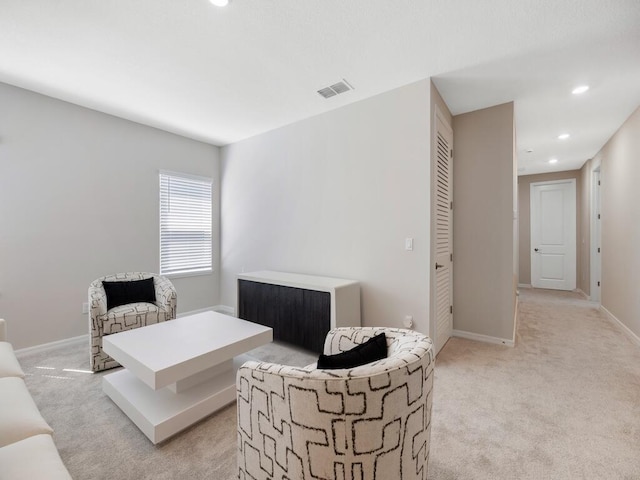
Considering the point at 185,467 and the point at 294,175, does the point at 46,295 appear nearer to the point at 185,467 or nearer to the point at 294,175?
the point at 185,467

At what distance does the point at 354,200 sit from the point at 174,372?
2.33 meters

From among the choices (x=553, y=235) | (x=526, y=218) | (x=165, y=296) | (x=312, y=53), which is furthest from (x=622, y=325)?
(x=165, y=296)

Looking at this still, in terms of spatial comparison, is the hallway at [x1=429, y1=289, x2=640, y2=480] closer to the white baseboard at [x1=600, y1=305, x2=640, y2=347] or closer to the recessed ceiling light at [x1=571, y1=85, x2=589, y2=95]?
the white baseboard at [x1=600, y1=305, x2=640, y2=347]

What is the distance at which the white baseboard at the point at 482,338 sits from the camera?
10.4ft

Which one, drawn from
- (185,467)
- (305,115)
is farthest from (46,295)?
(305,115)

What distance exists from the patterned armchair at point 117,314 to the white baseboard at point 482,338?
10.7 feet

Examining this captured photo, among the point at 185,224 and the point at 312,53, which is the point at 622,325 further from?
the point at 185,224

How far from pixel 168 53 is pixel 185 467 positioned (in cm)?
291

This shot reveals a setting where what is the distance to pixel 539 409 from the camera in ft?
6.66

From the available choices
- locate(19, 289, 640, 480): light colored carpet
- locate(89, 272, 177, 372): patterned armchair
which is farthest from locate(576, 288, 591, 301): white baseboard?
locate(89, 272, 177, 372): patterned armchair

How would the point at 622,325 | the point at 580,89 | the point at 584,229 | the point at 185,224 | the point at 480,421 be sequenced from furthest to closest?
the point at 584,229 → the point at 185,224 → the point at 622,325 → the point at 580,89 → the point at 480,421

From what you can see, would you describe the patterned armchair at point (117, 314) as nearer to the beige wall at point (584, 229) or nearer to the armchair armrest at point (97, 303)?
the armchair armrest at point (97, 303)

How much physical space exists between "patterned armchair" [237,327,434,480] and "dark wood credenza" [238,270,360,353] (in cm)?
163

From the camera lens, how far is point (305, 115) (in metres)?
3.62
